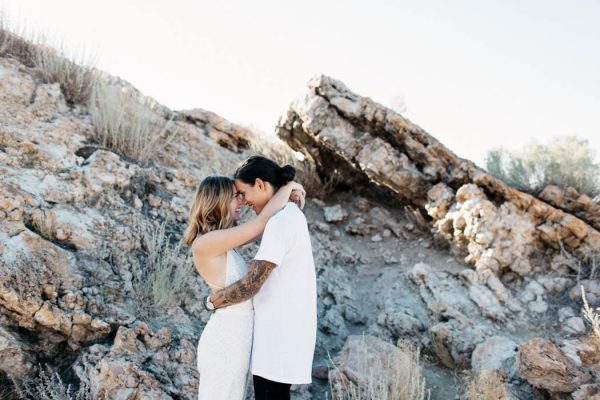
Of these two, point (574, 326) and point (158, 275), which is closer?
point (158, 275)

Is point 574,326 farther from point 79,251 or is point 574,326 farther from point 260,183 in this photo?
point 79,251

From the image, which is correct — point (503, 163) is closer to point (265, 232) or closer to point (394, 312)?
point (394, 312)

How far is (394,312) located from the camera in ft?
17.2

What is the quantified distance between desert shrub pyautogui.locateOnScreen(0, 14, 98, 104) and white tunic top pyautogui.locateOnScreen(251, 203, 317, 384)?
4.47 m

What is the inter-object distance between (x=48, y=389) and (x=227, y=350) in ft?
4.27

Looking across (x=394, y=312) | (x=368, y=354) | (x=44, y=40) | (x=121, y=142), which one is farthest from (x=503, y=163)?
(x=44, y=40)

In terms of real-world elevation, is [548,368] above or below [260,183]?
below

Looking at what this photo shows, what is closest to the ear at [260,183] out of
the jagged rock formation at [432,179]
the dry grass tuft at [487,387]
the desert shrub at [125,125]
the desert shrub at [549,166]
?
the dry grass tuft at [487,387]

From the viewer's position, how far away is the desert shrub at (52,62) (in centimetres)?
601

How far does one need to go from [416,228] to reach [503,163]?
6.44 ft

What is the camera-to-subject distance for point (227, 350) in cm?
285

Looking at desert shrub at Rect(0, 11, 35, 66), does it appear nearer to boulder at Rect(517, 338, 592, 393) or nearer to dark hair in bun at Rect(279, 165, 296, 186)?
dark hair in bun at Rect(279, 165, 296, 186)

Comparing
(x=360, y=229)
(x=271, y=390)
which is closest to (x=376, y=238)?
(x=360, y=229)

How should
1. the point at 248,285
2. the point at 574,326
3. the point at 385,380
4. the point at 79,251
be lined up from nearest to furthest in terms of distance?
the point at 248,285 → the point at 385,380 → the point at 79,251 → the point at 574,326
